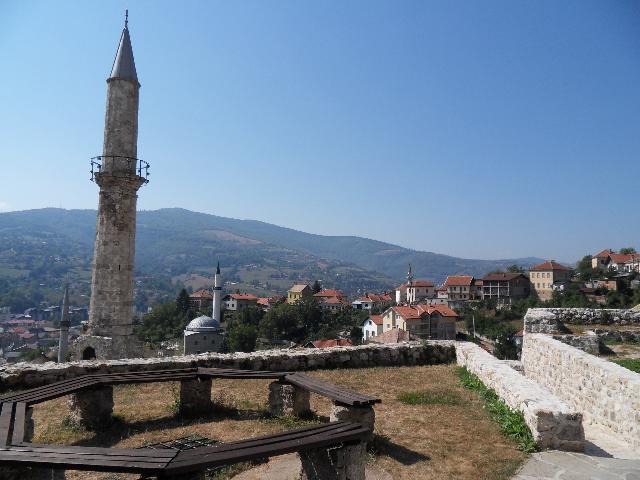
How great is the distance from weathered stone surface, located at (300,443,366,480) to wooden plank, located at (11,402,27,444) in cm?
245

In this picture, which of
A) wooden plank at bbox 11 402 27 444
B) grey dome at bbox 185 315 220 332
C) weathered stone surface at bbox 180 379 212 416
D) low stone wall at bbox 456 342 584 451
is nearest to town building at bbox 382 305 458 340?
grey dome at bbox 185 315 220 332

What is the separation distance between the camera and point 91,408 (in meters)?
5.71

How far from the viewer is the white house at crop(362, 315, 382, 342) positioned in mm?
73312

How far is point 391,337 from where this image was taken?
22703 millimetres

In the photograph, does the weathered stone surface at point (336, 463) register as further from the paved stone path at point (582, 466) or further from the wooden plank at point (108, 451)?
the paved stone path at point (582, 466)

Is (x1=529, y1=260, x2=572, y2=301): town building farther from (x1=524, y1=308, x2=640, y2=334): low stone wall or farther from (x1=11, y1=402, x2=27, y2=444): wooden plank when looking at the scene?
(x1=11, y1=402, x2=27, y2=444): wooden plank

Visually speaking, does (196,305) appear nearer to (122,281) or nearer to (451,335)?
(451,335)

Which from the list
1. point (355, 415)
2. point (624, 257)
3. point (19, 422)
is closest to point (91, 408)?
point (19, 422)

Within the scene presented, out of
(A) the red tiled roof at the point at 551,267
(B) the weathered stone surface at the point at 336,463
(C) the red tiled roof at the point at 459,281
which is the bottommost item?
(B) the weathered stone surface at the point at 336,463

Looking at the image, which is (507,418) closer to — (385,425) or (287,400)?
(385,425)

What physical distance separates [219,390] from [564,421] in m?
5.00

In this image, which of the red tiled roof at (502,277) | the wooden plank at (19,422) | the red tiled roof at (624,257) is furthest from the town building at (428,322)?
the wooden plank at (19,422)

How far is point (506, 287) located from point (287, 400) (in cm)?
9543

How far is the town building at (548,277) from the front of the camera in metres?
89.7
